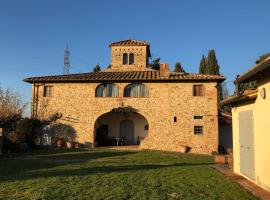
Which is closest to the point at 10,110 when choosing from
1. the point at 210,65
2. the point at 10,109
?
the point at 10,109

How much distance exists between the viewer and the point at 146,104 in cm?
2283

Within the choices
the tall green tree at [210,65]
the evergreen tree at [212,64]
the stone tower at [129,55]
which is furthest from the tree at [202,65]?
the stone tower at [129,55]

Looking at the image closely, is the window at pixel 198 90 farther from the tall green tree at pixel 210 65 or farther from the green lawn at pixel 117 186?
the tall green tree at pixel 210 65

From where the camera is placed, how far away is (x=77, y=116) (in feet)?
76.9

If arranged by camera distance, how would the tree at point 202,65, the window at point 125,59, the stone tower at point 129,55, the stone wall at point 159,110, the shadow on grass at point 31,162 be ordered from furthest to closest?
the tree at point 202,65 < the window at point 125,59 < the stone tower at point 129,55 < the stone wall at point 159,110 < the shadow on grass at point 31,162

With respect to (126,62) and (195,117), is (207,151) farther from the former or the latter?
(126,62)

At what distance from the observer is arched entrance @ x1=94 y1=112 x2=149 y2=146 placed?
2558 centimetres

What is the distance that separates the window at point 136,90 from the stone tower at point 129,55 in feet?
22.5

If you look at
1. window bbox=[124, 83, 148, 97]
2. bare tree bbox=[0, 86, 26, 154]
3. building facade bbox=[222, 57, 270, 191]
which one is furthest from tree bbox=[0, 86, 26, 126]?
building facade bbox=[222, 57, 270, 191]

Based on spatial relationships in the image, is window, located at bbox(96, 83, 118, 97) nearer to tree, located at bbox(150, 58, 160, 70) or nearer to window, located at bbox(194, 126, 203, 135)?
window, located at bbox(194, 126, 203, 135)

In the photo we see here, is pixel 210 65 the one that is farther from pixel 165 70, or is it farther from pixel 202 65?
pixel 165 70

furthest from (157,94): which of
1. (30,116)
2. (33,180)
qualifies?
(33,180)

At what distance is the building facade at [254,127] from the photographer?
7.53 metres

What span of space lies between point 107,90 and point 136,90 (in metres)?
2.22
